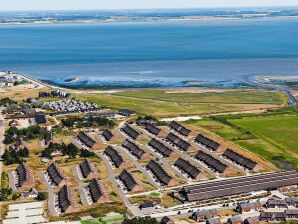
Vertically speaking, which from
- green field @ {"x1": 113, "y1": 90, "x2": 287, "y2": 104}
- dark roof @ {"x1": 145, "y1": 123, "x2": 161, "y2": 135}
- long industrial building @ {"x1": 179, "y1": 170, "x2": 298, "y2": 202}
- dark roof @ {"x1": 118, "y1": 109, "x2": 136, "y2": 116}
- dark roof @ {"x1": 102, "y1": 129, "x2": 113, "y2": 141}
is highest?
long industrial building @ {"x1": 179, "y1": 170, "x2": 298, "y2": 202}

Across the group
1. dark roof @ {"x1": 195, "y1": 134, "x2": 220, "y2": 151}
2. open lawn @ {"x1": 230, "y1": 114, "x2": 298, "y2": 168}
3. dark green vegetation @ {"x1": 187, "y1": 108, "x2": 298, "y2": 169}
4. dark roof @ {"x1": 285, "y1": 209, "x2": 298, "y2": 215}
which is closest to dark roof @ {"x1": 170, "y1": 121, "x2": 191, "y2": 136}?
dark roof @ {"x1": 195, "y1": 134, "x2": 220, "y2": 151}

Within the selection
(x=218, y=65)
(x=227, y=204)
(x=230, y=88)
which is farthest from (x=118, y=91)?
(x=227, y=204)

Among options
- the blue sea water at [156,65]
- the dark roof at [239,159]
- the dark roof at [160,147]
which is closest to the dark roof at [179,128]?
the dark roof at [160,147]

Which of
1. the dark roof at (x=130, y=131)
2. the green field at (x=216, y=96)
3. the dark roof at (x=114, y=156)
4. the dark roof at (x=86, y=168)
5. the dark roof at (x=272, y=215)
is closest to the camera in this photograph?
the dark roof at (x=272, y=215)

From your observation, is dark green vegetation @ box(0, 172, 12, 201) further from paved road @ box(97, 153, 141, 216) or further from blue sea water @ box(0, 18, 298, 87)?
blue sea water @ box(0, 18, 298, 87)

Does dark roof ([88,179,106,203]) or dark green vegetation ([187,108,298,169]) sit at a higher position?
dark roof ([88,179,106,203])

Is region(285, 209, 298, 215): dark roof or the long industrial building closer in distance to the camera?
region(285, 209, 298, 215): dark roof

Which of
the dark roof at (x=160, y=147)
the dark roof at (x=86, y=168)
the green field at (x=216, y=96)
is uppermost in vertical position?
the dark roof at (x=86, y=168)

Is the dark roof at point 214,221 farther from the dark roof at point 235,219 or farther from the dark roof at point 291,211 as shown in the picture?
the dark roof at point 291,211
